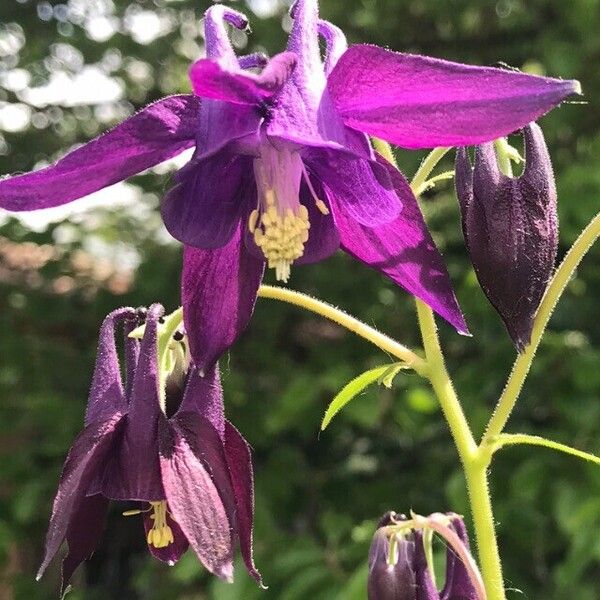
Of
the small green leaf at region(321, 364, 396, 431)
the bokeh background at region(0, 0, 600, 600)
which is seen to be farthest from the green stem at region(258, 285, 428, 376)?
the bokeh background at region(0, 0, 600, 600)

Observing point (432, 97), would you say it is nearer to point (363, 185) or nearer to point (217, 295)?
point (363, 185)

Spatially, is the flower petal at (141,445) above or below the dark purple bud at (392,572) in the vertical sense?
above

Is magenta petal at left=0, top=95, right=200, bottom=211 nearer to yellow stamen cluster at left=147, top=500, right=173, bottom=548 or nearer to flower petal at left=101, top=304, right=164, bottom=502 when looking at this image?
flower petal at left=101, top=304, right=164, bottom=502

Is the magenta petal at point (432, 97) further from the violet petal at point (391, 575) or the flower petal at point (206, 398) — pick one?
the violet petal at point (391, 575)

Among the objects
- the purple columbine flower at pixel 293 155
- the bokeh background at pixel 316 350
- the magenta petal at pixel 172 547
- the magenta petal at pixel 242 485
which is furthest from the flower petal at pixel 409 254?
the bokeh background at pixel 316 350

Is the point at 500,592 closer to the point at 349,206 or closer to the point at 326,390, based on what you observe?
the point at 349,206

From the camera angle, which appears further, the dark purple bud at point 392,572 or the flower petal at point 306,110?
the dark purple bud at point 392,572

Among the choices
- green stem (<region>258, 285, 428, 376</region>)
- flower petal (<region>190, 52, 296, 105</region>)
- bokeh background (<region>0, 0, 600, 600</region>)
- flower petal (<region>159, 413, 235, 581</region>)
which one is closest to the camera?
flower petal (<region>190, 52, 296, 105</region>)

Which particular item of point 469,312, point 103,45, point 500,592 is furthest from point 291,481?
point 500,592
